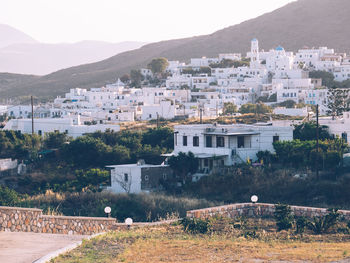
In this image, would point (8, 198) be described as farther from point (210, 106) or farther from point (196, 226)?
point (210, 106)

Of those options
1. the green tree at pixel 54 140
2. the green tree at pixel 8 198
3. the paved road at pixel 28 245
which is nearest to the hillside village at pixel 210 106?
the green tree at pixel 54 140

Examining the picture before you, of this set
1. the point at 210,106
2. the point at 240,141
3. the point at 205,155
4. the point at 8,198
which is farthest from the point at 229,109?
the point at 8,198

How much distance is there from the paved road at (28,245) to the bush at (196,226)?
7.56ft

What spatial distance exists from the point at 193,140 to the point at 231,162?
2624mm

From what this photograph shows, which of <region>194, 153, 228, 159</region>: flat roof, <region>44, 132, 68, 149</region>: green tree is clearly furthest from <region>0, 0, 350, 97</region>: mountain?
<region>194, 153, 228, 159</region>: flat roof

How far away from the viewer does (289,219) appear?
16.2 m

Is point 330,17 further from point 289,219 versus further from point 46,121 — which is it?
point 289,219

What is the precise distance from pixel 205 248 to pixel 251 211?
16.7 feet

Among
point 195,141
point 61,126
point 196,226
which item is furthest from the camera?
point 61,126

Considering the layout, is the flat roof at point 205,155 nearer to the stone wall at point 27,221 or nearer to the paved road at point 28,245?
the stone wall at point 27,221

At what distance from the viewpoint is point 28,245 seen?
44.6 feet

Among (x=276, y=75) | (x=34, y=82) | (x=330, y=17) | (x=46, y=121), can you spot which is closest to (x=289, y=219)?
(x=46, y=121)

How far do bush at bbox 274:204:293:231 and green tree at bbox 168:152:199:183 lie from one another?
47.2 ft

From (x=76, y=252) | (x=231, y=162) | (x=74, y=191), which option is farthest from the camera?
(x=231, y=162)
